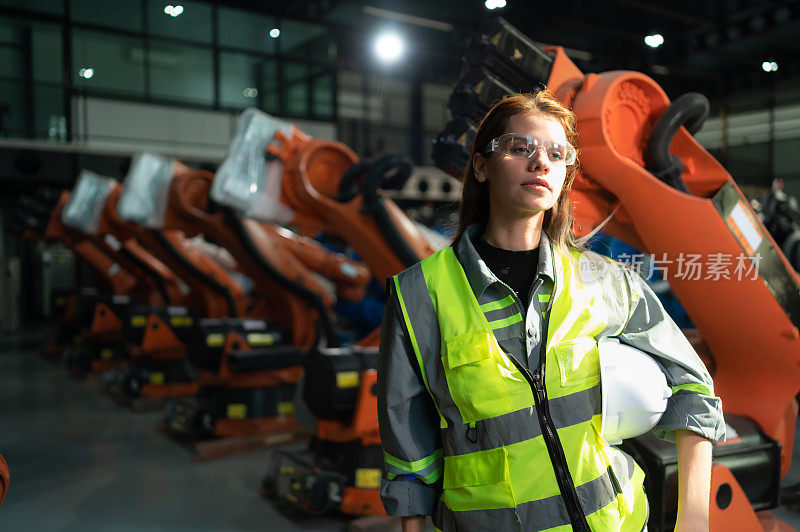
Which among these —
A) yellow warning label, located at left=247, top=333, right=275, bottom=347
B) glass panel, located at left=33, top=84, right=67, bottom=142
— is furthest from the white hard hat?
glass panel, located at left=33, top=84, right=67, bottom=142

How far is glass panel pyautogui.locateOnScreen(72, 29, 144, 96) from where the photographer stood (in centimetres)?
1259

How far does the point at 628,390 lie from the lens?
1403mm

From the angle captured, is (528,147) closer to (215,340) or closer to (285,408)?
(215,340)

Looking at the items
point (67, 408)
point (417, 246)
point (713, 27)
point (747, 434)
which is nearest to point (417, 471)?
point (747, 434)

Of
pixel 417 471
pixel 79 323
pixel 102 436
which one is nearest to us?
pixel 417 471

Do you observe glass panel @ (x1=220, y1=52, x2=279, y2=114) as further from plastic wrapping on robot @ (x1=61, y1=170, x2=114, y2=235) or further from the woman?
the woman

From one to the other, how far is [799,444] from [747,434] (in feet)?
10.4

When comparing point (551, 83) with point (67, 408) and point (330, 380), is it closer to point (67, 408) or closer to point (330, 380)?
point (330, 380)

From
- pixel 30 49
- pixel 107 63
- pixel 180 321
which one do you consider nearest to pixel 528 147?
pixel 180 321

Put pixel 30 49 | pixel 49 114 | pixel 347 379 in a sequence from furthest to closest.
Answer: pixel 49 114 → pixel 30 49 → pixel 347 379

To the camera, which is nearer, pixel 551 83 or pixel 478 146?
pixel 478 146

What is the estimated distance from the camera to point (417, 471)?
142cm

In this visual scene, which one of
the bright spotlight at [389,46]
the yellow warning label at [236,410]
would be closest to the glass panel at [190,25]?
the bright spotlight at [389,46]

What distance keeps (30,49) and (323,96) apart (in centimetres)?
581
